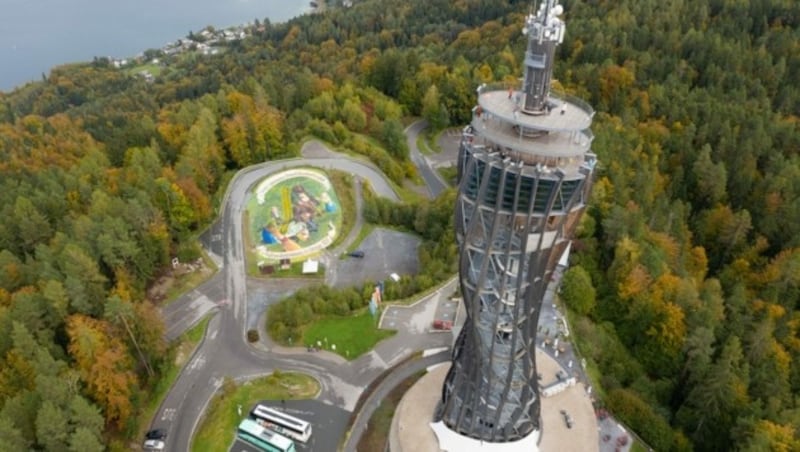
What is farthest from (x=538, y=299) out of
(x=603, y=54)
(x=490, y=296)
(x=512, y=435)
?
(x=603, y=54)

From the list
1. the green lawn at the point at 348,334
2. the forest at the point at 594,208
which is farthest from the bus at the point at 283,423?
the forest at the point at 594,208

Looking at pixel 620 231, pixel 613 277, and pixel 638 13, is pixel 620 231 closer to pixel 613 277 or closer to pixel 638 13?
pixel 613 277

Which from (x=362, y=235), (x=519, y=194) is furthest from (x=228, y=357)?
(x=519, y=194)

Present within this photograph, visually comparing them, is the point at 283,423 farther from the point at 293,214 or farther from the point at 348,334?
the point at 293,214

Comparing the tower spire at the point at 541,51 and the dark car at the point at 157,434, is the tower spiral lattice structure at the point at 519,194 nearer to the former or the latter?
the tower spire at the point at 541,51

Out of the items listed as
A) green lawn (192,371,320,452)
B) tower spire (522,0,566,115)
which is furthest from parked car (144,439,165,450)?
tower spire (522,0,566,115)

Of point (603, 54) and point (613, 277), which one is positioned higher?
point (603, 54)
